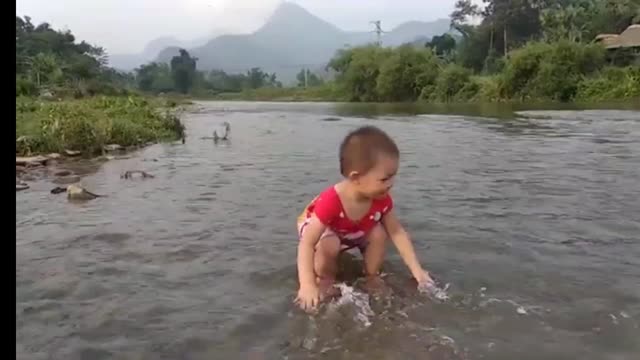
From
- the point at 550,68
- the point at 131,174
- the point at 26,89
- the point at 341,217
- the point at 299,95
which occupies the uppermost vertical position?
the point at 550,68

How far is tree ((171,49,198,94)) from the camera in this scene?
101 m

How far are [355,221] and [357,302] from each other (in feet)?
1.79

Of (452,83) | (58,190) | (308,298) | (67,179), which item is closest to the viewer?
(308,298)

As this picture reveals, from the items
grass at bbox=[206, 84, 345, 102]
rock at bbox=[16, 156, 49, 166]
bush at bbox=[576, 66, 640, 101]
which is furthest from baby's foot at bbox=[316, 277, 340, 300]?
grass at bbox=[206, 84, 345, 102]

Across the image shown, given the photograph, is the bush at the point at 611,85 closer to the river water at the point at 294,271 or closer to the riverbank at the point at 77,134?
the riverbank at the point at 77,134

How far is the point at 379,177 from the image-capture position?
3.45m

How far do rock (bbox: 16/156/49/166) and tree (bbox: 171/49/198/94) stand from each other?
9283 cm

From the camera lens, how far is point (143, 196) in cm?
695

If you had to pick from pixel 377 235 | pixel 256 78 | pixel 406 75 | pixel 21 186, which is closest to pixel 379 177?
pixel 377 235

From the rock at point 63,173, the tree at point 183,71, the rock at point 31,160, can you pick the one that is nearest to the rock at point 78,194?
the rock at point 63,173

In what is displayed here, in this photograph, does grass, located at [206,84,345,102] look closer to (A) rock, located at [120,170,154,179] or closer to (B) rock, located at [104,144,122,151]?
(B) rock, located at [104,144,122,151]

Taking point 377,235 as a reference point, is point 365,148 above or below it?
above

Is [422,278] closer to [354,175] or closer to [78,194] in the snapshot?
[354,175]

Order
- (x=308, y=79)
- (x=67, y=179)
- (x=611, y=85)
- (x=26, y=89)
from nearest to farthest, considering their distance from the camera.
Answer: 1. (x=67, y=179)
2. (x=26, y=89)
3. (x=611, y=85)
4. (x=308, y=79)
